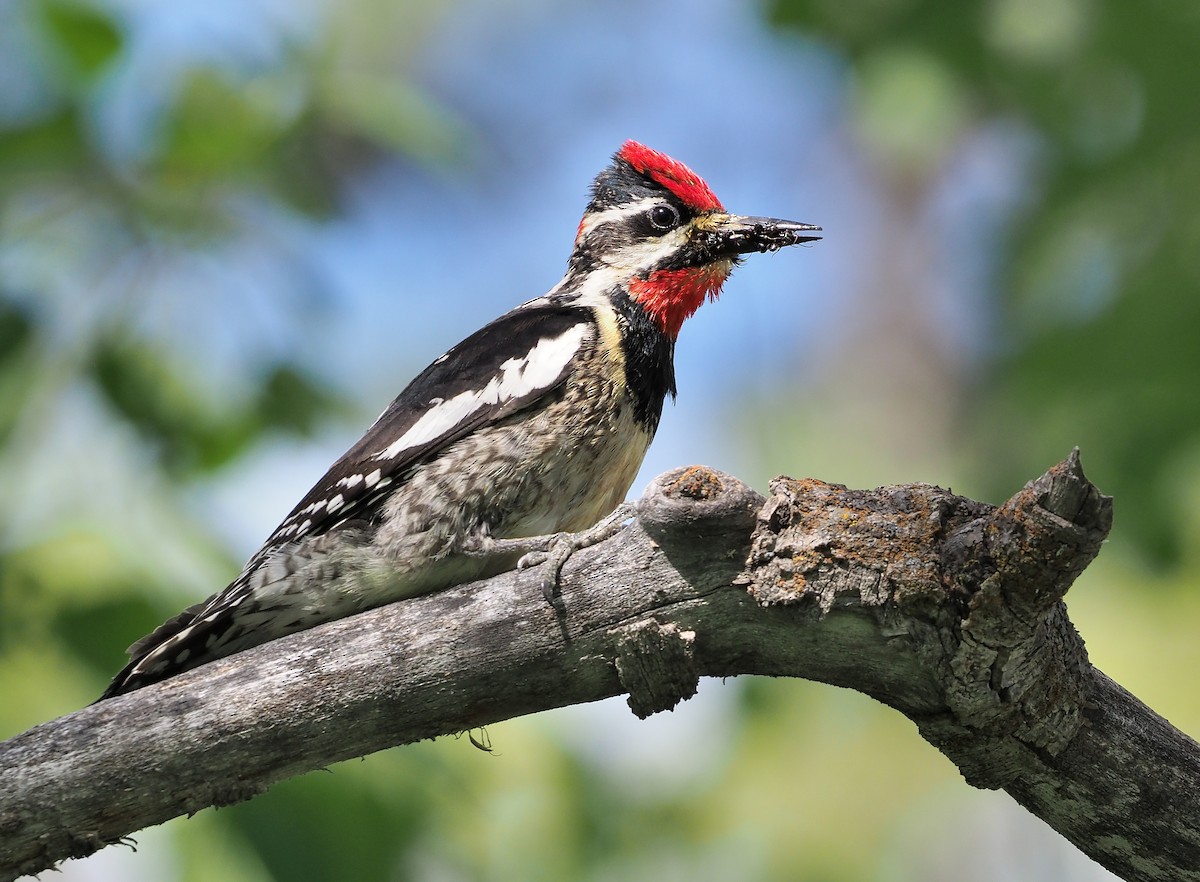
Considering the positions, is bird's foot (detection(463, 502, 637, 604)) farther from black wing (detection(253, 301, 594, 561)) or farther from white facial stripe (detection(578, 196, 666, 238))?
white facial stripe (detection(578, 196, 666, 238))

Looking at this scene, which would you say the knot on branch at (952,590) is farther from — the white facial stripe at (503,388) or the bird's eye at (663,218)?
the bird's eye at (663,218)

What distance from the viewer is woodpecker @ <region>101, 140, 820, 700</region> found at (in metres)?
3.15

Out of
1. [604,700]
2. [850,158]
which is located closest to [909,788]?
[604,700]

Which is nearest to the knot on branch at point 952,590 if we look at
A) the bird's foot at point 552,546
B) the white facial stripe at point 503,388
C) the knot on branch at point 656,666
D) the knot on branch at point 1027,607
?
the knot on branch at point 1027,607

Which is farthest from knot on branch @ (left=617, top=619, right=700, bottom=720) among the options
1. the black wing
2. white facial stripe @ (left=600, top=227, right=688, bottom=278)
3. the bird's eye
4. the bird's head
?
the bird's eye

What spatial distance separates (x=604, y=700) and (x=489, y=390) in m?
1.20

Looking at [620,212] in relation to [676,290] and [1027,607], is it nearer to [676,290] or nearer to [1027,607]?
[676,290]

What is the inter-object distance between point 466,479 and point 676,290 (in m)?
1.05

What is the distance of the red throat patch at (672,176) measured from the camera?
4.14 meters

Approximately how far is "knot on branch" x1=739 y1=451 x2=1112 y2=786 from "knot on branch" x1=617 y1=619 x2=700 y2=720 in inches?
6.9

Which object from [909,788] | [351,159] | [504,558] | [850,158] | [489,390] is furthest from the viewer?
[351,159]

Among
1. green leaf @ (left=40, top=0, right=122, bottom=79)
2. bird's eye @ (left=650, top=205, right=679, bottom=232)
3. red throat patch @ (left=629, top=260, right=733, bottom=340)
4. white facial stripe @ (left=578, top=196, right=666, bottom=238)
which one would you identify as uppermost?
green leaf @ (left=40, top=0, right=122, bottom=79)

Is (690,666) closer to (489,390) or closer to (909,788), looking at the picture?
(489,390)

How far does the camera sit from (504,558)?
3234 mm
